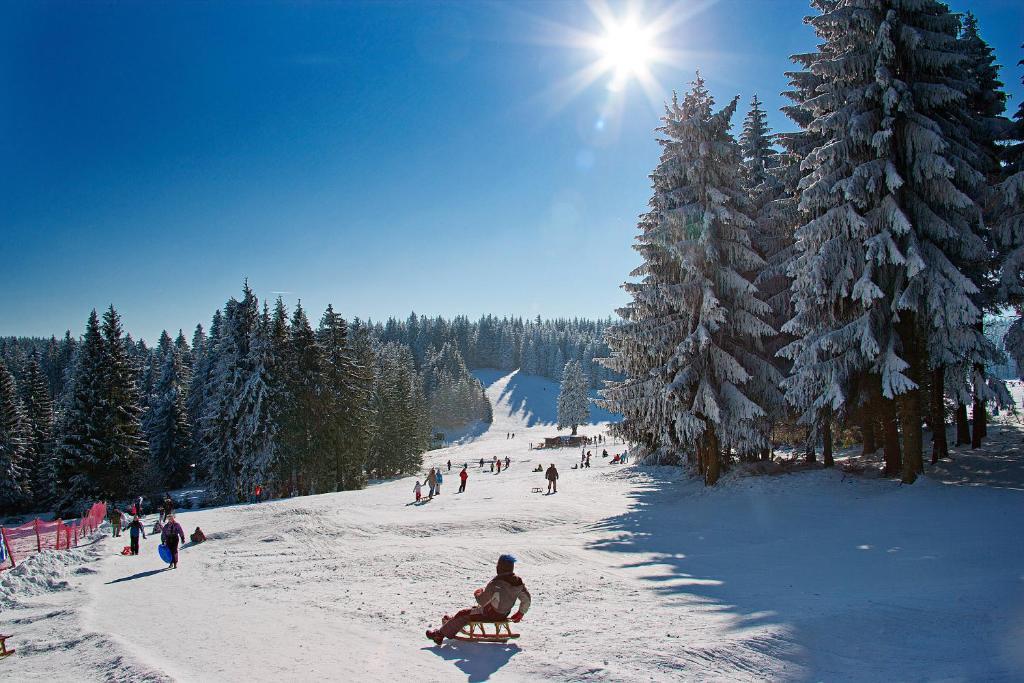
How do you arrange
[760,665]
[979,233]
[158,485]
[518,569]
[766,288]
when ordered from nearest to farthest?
[760,665]
[518,569]
[979,233]
[766,288]
[158,485]

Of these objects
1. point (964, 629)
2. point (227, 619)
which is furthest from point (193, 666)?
point (964, 629)

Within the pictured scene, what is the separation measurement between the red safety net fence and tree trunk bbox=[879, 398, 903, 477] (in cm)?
2518

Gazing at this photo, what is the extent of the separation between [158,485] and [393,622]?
50.7 metres

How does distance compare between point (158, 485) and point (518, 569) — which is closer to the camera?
point (518, 569)

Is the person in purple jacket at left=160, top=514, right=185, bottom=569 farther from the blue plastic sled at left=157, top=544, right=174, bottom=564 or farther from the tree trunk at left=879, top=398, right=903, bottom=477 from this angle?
the tree trunk at left=879, top=398, right=903, bottom=477

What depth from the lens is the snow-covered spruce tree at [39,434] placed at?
144 ft

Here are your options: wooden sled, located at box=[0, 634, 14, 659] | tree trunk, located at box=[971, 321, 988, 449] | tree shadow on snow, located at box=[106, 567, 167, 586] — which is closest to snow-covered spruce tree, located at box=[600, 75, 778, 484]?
tree trunk, located at box=[971, 321, 988, 449]

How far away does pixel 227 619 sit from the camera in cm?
916

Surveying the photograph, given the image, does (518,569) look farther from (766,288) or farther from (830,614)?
(766,288)

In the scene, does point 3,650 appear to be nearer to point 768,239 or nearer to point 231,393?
point 768,239

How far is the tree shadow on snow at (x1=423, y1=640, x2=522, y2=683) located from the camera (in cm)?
657

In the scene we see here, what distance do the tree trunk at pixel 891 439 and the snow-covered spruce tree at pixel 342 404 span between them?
104 feet

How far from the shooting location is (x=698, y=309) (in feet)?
67.3

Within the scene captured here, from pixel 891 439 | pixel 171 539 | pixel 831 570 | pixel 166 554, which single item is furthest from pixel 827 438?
pixel 166 554
